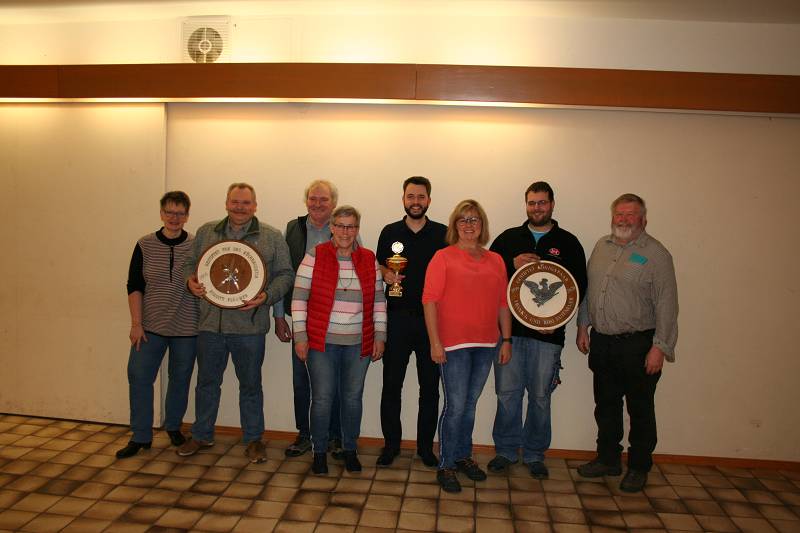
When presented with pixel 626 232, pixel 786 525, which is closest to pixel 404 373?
pixel 626 232

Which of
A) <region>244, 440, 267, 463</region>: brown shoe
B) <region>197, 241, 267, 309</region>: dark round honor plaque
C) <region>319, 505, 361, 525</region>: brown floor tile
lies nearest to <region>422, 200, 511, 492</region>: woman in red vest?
<region>319, 505, 361, 525</region>: brown floor tile

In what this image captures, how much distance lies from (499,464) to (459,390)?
67 centimetres

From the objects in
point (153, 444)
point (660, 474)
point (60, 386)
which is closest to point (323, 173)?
point (153, 444)

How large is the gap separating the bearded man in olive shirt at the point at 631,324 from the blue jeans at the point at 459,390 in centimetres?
74

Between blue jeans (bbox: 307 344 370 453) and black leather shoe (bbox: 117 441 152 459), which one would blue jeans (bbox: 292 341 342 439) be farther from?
black leather shoe (bbox: 117 441 152 459)

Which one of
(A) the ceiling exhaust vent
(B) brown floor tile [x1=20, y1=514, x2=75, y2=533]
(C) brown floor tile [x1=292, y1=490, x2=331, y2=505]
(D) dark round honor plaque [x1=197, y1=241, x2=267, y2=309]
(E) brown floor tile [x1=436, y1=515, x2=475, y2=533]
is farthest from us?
(A) the ceiling exhaust vent

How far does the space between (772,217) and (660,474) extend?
190cm

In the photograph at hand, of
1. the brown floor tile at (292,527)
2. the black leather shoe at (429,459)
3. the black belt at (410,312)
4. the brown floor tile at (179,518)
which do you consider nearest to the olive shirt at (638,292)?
the black belt at (410,312)

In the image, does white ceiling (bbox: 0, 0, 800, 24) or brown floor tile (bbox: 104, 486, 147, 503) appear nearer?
brown floor tile (bbox: 104, 486, 147, 503)

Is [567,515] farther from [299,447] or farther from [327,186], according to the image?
[327,186]

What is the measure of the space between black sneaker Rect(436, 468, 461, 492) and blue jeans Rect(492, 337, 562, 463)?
465 millimetres

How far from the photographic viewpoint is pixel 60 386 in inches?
166

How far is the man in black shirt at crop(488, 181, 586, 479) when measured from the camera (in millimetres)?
3410

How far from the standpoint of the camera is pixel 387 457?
11.7 feet
